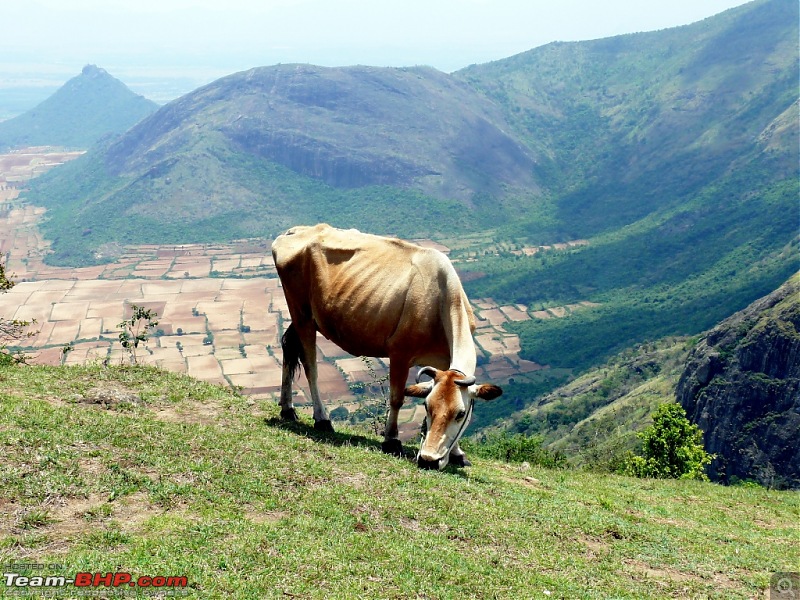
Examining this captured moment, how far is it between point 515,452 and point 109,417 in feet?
52.2

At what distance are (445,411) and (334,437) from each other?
4268mm

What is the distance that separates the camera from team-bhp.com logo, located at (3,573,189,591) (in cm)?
998

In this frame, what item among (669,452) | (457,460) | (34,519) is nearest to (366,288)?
(457,460)

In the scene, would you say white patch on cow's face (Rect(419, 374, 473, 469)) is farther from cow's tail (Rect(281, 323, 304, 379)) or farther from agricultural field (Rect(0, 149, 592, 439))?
agricultural field (Rect(0, 149, 592, 439))

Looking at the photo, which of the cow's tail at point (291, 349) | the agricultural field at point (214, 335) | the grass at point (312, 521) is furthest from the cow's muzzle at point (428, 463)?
the agricultural field at point (214, 335)

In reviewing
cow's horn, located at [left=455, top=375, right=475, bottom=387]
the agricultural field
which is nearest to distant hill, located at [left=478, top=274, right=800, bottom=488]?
the agricultural field

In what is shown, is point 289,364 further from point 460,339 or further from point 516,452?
point 516,452

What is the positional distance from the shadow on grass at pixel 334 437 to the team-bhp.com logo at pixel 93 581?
24.7 feet

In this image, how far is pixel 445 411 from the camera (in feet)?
51.9

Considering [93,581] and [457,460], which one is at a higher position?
[93,581]

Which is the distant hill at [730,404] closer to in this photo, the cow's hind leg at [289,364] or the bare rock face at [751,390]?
the bare rock face at [751,390]

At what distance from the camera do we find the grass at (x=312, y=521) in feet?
36.6

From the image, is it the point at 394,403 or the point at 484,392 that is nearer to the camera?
the point at 484,392

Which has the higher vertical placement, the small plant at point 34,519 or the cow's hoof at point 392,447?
the small plant at point 34,519
